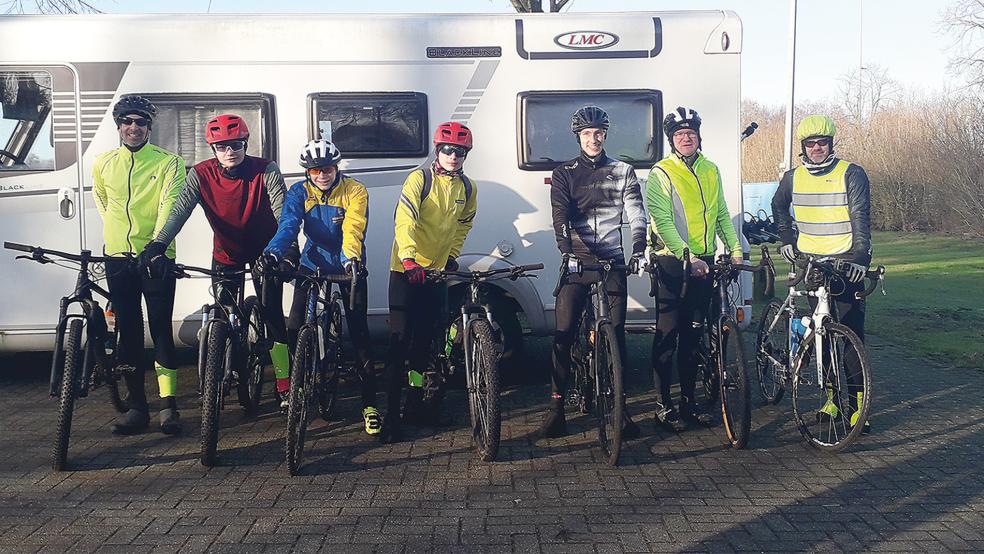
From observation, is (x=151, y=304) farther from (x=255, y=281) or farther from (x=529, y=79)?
(x=529, y=79)

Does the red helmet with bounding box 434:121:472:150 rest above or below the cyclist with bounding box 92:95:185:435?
above

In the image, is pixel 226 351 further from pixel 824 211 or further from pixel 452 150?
pixel 824 211

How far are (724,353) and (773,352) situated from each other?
79 centimetres

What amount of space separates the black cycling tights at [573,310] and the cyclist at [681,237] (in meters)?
0.34

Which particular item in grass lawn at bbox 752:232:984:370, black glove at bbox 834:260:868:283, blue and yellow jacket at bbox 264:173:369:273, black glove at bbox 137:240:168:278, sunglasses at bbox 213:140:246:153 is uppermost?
sunglasses at bbox 213:140:246:153

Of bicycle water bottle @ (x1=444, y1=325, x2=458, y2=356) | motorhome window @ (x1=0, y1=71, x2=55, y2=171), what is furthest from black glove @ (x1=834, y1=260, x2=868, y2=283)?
motorhome window @ (x1=0, y1=71, x2=55, y2=171)

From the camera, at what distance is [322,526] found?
4426 mm

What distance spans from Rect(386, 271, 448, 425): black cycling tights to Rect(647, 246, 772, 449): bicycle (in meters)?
1.48

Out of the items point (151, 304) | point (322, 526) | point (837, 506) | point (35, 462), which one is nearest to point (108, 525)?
point (322, 526)

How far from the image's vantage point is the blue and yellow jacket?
567cm

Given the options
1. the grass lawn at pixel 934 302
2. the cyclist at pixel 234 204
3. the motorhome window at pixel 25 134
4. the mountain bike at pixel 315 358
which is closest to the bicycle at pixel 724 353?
the mountain bike at pixel 315 358

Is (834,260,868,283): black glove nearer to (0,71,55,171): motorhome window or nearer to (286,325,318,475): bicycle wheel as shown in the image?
(286,325,318,475): bicycle wheel

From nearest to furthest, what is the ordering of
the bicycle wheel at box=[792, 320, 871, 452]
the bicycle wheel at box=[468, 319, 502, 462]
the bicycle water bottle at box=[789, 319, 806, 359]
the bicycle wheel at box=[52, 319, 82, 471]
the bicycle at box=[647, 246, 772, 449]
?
the bicycle wheel at box=[52, 319, 82, 471] < the bicycle wheel at box=[468, 319, 502, 462] < the bicycle wheel at box=[792, 320, 871, 452] < the bicycle at box=[647, 246, 772, 449] < the bicycle water bottle at box=[789, 319, 806, 359]

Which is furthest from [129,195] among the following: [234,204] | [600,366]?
[600,366]
